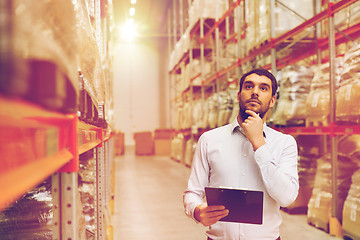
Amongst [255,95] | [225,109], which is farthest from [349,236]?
[225,109]

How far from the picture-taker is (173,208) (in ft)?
18.2

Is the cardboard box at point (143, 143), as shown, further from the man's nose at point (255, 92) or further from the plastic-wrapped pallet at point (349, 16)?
the man's nose at point (255, 92)

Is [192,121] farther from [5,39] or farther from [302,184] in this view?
[5,39]

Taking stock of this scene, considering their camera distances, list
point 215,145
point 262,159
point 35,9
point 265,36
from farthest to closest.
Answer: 1. point 265,36
2. point 215,145
3. point 262,159
4. point 35,9

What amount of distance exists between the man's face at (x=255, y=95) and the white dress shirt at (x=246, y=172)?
5.1 inches

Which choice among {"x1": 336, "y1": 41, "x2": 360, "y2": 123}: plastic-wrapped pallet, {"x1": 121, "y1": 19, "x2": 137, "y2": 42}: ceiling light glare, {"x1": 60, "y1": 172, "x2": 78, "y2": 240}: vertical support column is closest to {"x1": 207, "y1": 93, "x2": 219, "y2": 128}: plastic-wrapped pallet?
{"x1": 336, "y1": 41, "x2": 360, "y2": 123}: plastic-wrapped pallet

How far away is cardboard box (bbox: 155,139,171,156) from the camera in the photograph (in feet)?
54.5

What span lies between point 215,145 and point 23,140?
173cm

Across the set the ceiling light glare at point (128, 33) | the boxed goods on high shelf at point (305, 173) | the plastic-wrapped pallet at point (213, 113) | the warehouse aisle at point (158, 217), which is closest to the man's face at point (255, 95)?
the warehouse aisle at point (158, 217)

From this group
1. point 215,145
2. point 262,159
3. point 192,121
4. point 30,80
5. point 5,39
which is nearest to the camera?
point 5,39

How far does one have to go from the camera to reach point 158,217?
197 inches

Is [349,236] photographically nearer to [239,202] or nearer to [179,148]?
[239,202]

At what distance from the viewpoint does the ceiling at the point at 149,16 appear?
628 inches

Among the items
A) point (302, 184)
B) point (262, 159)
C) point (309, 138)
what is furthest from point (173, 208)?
point (262, 159)
